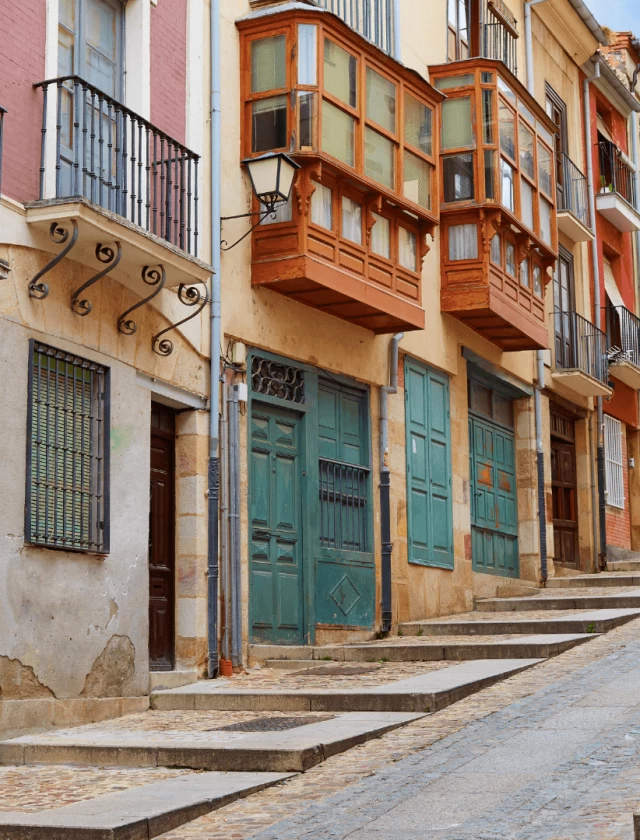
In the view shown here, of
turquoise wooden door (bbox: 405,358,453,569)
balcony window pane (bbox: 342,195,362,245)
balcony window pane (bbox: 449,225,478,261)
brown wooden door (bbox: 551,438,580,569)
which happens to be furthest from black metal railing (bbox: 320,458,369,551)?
brown wooden door (bbox: 551,438,580,569)

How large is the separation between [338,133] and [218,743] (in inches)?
280

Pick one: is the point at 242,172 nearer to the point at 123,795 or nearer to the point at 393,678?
the point at 393,678

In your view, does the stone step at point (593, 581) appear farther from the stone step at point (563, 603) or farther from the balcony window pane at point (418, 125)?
the balcony window pane at point (418, 125)

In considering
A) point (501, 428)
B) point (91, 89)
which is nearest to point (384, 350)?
point (501, 428)

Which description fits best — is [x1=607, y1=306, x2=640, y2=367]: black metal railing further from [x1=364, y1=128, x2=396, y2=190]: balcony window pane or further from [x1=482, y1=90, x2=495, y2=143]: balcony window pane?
[x1=364, y1=128, x2=396, y2=190]: balcony window pane

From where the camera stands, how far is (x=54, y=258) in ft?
32.1

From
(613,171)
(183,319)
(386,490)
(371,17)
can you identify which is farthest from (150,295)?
(613,171)

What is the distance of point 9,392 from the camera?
30.7 feet

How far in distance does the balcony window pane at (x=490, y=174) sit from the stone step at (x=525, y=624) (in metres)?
5.26

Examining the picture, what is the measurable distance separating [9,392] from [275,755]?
11.2ft

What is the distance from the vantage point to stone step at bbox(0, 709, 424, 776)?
7594 millimetres

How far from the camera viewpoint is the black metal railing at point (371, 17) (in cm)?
1478

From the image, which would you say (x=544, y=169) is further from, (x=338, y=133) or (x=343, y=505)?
(x=343, y=505)

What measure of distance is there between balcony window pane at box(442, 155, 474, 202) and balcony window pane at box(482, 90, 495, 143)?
348 millimetres
